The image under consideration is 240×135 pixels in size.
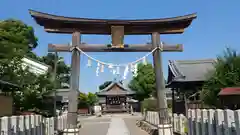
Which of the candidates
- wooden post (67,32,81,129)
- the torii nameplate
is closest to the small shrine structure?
the torii nameplate

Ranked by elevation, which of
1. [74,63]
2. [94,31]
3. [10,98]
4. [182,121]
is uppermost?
[94,31]

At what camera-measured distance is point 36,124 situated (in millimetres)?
10391

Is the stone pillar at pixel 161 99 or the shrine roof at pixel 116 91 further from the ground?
the shrine roof at pixel 116 91

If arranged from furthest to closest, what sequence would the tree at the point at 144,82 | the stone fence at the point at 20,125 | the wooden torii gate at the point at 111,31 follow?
the tree at the point at 144,82, the wooden torii gate at the point at 111,31, the stone fence at the point at 20,125

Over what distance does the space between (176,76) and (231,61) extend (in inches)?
261

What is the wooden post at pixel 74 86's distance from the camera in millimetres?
14227

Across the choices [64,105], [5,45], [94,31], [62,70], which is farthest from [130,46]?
[64,105]

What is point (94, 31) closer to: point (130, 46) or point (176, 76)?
point (130, 46)

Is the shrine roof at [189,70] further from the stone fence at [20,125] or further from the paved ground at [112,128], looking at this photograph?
the stone fence at [20,125]

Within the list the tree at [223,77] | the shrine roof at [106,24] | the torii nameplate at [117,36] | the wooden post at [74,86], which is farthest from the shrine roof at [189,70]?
the wooden post at [74,86]

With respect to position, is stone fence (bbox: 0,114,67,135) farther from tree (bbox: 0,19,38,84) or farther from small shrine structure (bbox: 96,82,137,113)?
small shrine structure (bbox: 96,82,137,113)

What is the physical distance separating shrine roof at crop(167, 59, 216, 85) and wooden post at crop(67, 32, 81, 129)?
12197mm

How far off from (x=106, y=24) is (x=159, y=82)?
3.86 metres

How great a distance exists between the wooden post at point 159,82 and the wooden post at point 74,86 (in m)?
3.79
